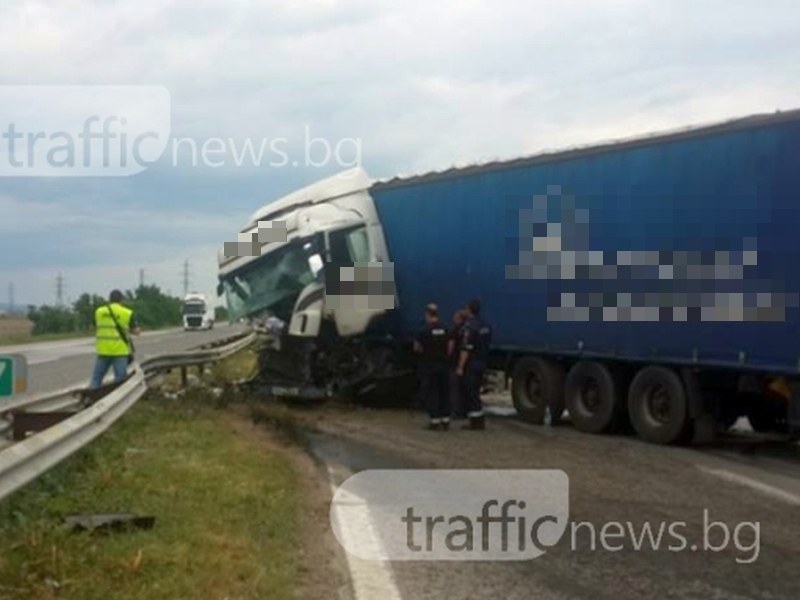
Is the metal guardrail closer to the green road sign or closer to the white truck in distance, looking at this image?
the green road sign

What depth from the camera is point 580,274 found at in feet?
50.8

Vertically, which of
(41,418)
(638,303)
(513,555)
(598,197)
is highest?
(598,197)

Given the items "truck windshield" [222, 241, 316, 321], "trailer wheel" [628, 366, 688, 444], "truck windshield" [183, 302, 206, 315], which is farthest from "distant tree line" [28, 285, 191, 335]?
"trailer wheel" [628, 366, 688, 444]

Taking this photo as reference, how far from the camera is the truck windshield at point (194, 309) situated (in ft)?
262

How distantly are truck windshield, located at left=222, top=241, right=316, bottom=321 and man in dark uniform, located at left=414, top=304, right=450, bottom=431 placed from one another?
3516mm

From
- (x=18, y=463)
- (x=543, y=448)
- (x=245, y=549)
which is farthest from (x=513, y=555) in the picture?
(x=543, y=448)

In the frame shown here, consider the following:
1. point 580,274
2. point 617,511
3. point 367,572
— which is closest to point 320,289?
point 580,274

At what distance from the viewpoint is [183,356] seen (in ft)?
65.9

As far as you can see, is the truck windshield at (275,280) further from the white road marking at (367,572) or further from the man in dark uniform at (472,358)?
the white road marking at (367,572)

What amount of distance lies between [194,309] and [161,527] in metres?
72.9

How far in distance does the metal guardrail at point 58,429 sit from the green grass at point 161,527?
0.34m

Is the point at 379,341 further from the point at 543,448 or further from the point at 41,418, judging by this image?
the point at 41,418

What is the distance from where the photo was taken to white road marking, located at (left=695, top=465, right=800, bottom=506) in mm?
10682

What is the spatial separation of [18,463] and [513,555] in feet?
9.98
